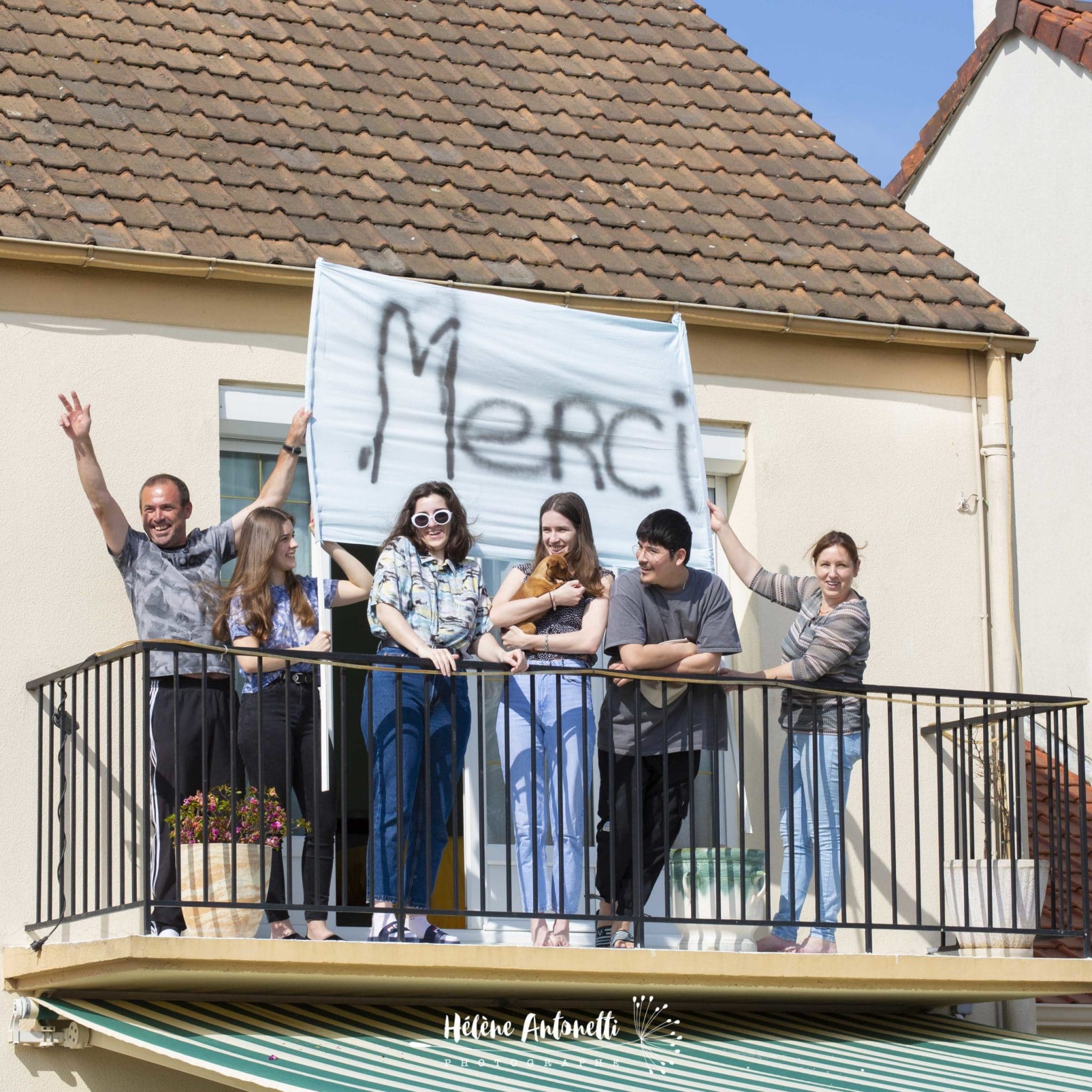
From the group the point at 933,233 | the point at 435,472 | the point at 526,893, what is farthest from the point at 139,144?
the point at 933,233

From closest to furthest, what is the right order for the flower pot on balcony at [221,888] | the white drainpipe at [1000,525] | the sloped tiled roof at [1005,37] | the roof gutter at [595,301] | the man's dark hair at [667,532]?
the flower pot on balcony at [221,888], the man's dark hair at [667,532], the roof gutter at [595,301], the white drainpipe at [1000,525], the sloped tiled roof at [1005,37]

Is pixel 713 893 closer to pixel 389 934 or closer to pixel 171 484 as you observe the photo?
pixel 389 934

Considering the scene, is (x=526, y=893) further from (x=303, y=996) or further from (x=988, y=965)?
(x=988, y=965)

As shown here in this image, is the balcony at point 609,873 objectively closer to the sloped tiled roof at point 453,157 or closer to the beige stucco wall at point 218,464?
the beige stucco wall at point 218,464

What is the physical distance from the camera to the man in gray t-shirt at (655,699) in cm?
836

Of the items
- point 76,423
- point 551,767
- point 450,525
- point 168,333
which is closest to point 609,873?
point 551,767

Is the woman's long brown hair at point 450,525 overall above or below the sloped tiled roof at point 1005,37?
below

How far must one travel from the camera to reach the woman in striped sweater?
8.69 meters

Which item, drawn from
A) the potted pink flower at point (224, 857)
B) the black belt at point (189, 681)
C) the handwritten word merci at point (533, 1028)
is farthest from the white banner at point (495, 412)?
the handwritten word merci at point (533, 1028)

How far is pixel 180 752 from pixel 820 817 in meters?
2.89

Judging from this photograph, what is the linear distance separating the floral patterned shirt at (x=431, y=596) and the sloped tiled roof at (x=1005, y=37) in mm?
7755

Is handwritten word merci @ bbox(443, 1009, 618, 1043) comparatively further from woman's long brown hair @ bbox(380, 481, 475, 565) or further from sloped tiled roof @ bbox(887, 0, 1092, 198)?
sloped tiled roof @ bbox(887, 0, 1092, 198)

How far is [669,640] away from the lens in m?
8.48

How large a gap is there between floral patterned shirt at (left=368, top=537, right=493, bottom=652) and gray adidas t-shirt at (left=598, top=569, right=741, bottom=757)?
60 centimetres
